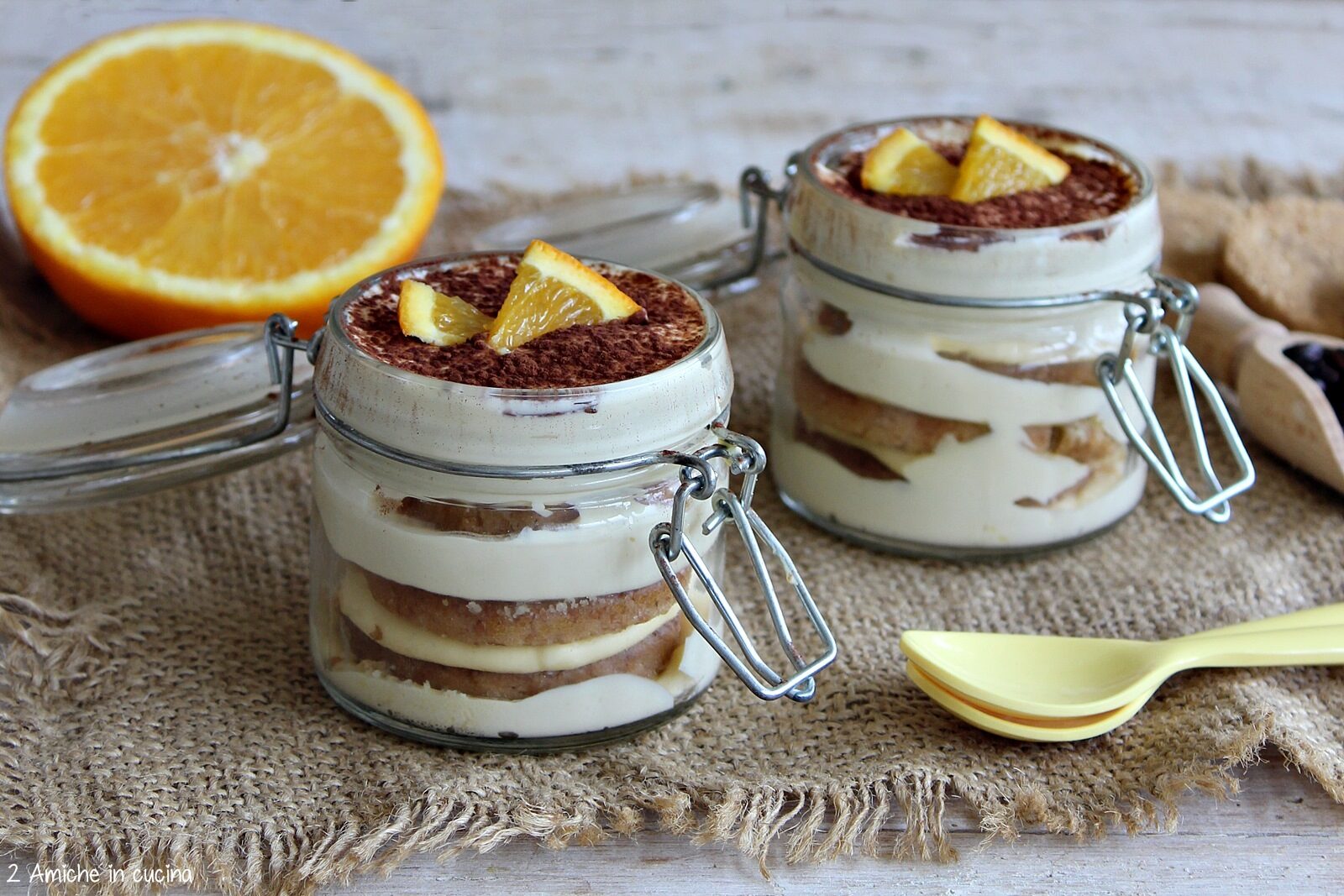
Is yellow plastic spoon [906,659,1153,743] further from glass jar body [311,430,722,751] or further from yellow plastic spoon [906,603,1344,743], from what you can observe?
glass jar body [311,430,722,751]

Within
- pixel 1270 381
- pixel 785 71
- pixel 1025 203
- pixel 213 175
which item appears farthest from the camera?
pixel 785 71

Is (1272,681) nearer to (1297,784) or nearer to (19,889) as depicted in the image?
(1297,784)

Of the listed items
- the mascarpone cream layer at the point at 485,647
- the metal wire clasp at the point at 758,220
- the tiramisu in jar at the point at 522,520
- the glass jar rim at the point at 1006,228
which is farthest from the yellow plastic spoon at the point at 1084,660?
the metal wire clasp at the point at 758,220

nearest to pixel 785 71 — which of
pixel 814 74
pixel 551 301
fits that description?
pixel 814 74

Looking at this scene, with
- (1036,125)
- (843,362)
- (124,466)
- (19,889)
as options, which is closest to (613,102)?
(1036,125)

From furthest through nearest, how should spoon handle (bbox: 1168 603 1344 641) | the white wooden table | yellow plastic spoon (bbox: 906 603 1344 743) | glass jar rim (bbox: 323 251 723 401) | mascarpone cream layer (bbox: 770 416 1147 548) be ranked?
1. the white wooden table
2. mascarpone cream layer (bbox: 770 416 1147 548)
3. spoon handle (bbox: 1168 603 1344 641)
4. yellow plastic spoon (bbox: 906 603 1344 743)
5. glass jar rim (bbox: 323 251 723 401)

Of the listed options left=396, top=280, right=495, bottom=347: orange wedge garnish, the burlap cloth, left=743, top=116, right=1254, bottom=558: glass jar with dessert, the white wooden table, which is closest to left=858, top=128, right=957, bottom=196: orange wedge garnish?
left=743, top=116, right=1254, bottom=558: glass jar with dessert

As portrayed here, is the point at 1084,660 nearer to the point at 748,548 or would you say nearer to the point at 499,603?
the point at 748,548
